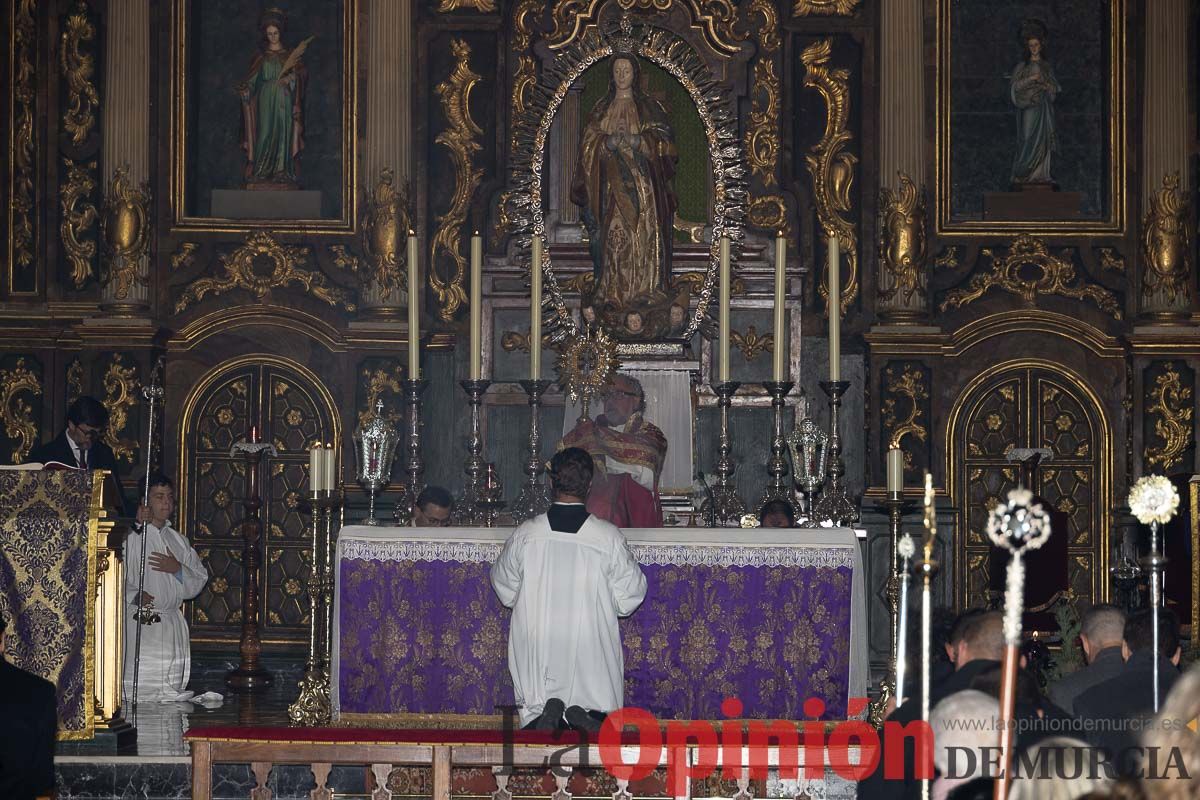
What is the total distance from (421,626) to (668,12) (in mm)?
7384

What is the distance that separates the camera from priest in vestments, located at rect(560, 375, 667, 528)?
10.4m

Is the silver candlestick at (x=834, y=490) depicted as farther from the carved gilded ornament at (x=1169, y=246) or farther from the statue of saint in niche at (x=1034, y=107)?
the statue of saint in niche at (x=1034, y=107)

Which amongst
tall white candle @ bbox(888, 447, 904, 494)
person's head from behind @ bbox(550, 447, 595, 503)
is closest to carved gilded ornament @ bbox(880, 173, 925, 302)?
tall white candle @ bbox(888, 447, 904, 494)

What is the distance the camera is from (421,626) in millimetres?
9594

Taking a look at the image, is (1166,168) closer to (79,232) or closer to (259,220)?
(259,220)

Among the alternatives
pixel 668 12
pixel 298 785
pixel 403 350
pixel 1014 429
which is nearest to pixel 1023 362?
pixel 1014 429

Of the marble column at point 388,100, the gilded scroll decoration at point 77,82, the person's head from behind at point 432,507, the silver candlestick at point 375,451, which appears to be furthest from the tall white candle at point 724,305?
the gilded scroll decoration at point 77,82

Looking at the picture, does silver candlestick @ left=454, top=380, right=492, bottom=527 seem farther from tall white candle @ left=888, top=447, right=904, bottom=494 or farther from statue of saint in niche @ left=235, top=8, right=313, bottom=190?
statue of saint in niche @ left=235, top=8, right=313, bottom=190

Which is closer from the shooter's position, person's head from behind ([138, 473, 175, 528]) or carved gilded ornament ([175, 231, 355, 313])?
person's head from behind ([138, 473, 175, 528])

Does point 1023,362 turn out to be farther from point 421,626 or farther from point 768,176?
point 421,626

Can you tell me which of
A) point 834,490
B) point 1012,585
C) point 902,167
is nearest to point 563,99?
point 902,167

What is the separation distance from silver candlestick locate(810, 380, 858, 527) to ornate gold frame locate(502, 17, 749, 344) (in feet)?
17.2

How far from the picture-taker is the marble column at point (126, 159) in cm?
1439

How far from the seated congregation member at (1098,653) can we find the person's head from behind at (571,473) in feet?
9.23
